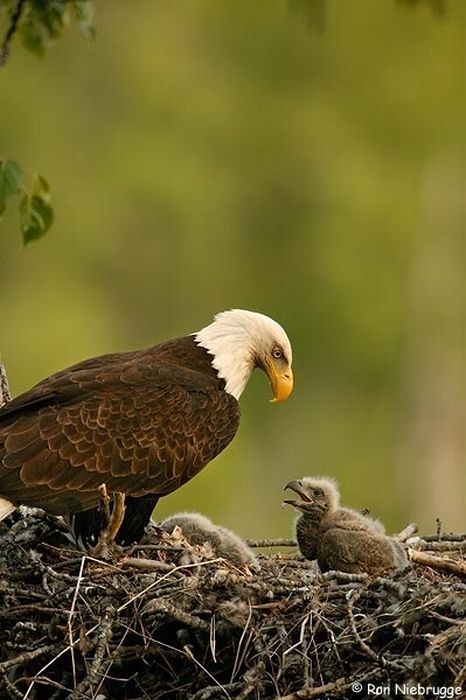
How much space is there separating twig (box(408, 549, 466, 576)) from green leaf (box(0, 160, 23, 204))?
2178 mm

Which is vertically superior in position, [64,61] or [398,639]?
[64,61]

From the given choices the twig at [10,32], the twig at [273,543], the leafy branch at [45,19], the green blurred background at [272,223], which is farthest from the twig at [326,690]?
the green blurred background at [272,223]

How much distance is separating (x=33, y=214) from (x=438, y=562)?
2202mm

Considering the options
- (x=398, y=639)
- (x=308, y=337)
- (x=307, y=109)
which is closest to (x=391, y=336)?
(x=308, y=337)

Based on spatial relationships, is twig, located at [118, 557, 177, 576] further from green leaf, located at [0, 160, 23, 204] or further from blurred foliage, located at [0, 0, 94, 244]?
green leaf, located at [0, 160, 23, 204]

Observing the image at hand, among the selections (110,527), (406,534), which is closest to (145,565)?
(110,527)

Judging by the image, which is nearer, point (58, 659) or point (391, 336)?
point (58, 659)

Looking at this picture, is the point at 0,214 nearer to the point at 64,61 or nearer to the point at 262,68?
the point at 64,61

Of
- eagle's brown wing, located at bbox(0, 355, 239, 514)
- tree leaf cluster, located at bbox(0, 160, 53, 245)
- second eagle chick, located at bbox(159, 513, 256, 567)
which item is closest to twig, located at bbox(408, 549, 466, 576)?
second eagle chick, located at bbox(159, 513, 256, 567)

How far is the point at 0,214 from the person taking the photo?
7730 mm

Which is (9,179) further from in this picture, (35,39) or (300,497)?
(300,497)

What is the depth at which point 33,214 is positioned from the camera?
796 centimetres

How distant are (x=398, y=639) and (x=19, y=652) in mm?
1382

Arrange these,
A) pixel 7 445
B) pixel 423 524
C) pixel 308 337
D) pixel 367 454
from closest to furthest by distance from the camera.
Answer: pixel 7 445, pixel 423 524, pixel 367 454, pixel 308 337
